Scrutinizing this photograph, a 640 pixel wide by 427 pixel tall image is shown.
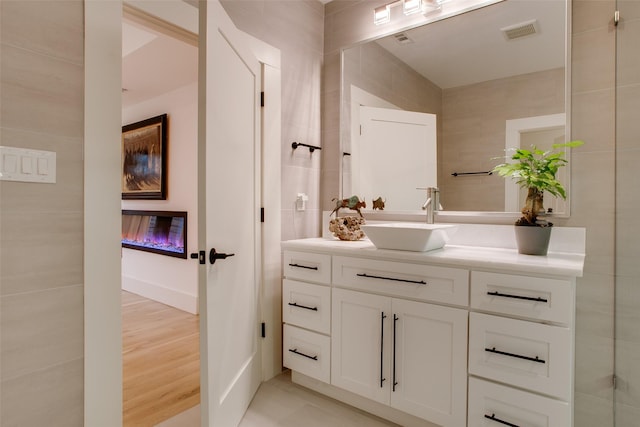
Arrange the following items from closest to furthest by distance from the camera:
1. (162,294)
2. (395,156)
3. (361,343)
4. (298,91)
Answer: (361,343) → (395,156) → (298,91) → (162,294)

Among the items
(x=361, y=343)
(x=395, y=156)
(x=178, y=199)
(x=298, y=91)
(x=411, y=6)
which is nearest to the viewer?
(x=361, y=343)

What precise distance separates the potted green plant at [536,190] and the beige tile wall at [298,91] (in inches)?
52.0

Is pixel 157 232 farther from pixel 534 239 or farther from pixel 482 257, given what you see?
pixel 534 239

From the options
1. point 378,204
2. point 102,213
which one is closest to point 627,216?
point 378,204

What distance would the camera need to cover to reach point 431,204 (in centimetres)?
216

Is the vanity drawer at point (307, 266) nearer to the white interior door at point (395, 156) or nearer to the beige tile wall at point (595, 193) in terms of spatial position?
the white interior door at point (395, 156)

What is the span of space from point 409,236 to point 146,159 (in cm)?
378

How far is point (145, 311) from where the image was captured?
393cm

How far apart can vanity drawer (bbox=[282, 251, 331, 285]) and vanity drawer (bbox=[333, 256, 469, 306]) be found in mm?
64

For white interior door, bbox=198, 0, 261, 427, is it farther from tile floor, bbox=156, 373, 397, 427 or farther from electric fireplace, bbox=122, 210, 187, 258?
electric fireplace, bbox=122, 210, 187, 258

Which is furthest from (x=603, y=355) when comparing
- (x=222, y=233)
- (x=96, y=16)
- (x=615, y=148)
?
(x=96, y=16)

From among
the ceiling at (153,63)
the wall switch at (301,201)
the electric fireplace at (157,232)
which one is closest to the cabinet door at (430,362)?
the wall switch at (301,201)

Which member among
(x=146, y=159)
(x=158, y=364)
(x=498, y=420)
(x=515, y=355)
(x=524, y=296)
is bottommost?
(x=158, y=364)

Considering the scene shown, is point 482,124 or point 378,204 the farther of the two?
point 378,204
